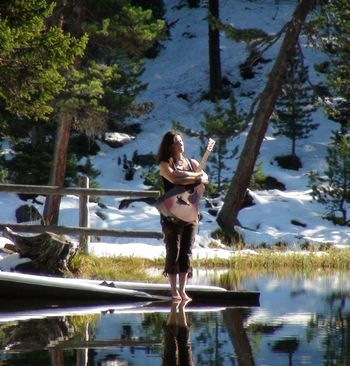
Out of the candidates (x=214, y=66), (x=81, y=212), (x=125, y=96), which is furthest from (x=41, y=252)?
(x=214, y=66)

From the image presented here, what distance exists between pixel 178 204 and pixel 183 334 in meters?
2.91

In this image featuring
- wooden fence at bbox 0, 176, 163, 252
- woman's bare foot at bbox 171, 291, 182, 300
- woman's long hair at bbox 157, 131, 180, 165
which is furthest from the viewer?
wooden fence at bbox 0, 176, 163, 252

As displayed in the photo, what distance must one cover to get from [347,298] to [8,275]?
395cm

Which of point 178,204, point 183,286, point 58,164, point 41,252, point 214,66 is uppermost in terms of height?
point 214,66

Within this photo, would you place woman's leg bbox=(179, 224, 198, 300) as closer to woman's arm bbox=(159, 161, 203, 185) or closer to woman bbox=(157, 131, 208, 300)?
woman bbox=(157, 131, 208, 300)

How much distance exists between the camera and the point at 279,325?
925 cm

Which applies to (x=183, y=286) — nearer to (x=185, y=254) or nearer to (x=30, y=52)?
(x=185, y=254)

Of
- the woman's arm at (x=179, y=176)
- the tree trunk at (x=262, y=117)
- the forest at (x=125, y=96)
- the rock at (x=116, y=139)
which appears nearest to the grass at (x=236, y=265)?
the woman's arm at (x=179, y=176)

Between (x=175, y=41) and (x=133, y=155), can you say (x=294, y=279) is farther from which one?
(x=175, y=41)

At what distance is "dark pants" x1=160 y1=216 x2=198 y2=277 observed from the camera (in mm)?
11281

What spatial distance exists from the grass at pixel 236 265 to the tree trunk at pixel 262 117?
698 centimetres

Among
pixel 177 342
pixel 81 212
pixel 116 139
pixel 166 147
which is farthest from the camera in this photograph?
pixel 116 139

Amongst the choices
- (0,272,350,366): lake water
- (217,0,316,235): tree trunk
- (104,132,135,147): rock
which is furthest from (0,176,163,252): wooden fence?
(104,132,135,147): rock

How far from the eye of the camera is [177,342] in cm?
785
